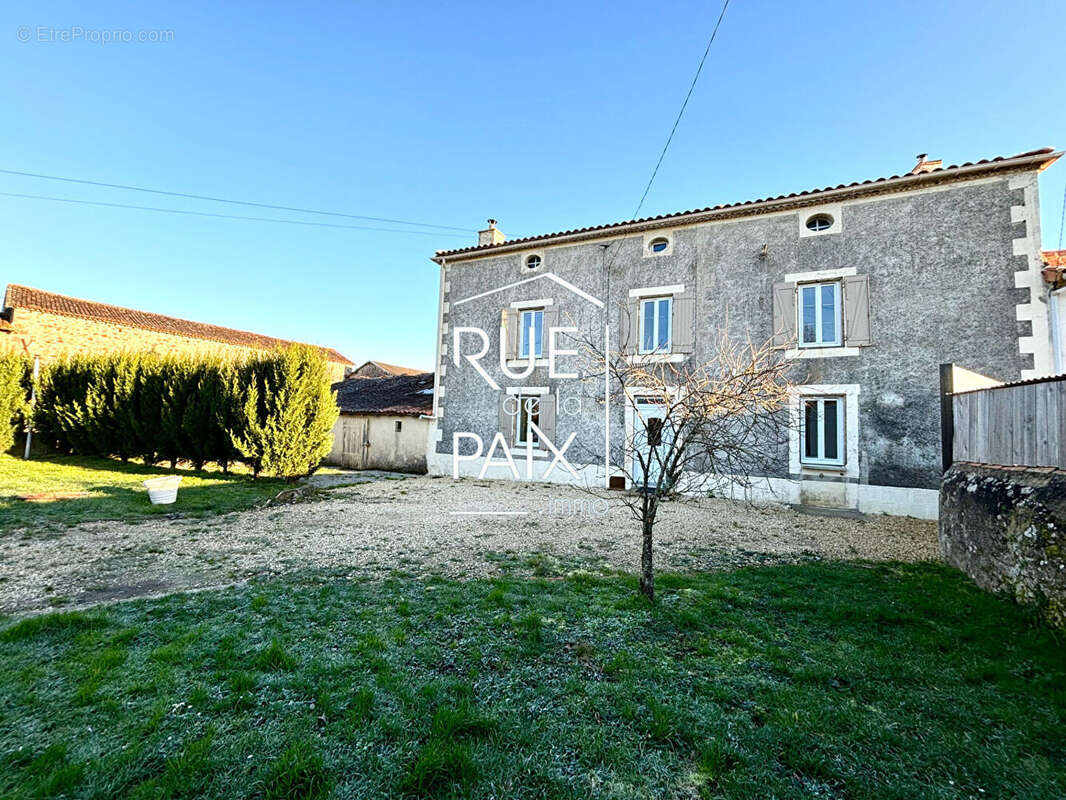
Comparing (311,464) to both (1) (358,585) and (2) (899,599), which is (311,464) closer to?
(1) (358,585)

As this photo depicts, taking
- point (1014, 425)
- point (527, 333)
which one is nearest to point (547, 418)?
point (527, 333)

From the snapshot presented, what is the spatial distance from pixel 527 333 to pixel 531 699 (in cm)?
994

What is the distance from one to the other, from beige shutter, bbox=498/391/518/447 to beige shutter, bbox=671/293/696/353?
4.29m

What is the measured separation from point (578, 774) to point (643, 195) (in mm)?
9996

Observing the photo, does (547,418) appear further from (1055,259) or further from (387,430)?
(1055,259)

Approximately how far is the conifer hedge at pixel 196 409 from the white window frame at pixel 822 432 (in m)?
10.8

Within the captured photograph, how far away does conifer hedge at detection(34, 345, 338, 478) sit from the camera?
10492mm

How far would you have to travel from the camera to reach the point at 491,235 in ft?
42.3

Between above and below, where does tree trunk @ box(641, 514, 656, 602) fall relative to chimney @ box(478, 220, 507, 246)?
below

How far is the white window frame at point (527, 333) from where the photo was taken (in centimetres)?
1162

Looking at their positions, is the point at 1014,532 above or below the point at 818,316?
below

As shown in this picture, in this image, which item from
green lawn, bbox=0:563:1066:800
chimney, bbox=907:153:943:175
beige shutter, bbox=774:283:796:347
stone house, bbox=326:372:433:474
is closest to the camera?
green lawn, bbox=0:563:1066:800

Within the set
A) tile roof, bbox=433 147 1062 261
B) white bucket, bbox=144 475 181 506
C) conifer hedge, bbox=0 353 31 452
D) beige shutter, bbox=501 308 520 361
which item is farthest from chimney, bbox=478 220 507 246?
conifer hedge, bbox=0 353 31 452

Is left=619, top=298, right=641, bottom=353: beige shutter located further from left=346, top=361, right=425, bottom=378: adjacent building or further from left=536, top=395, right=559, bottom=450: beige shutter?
left=346, top=361, right=425, bottom=378: adjacent building
